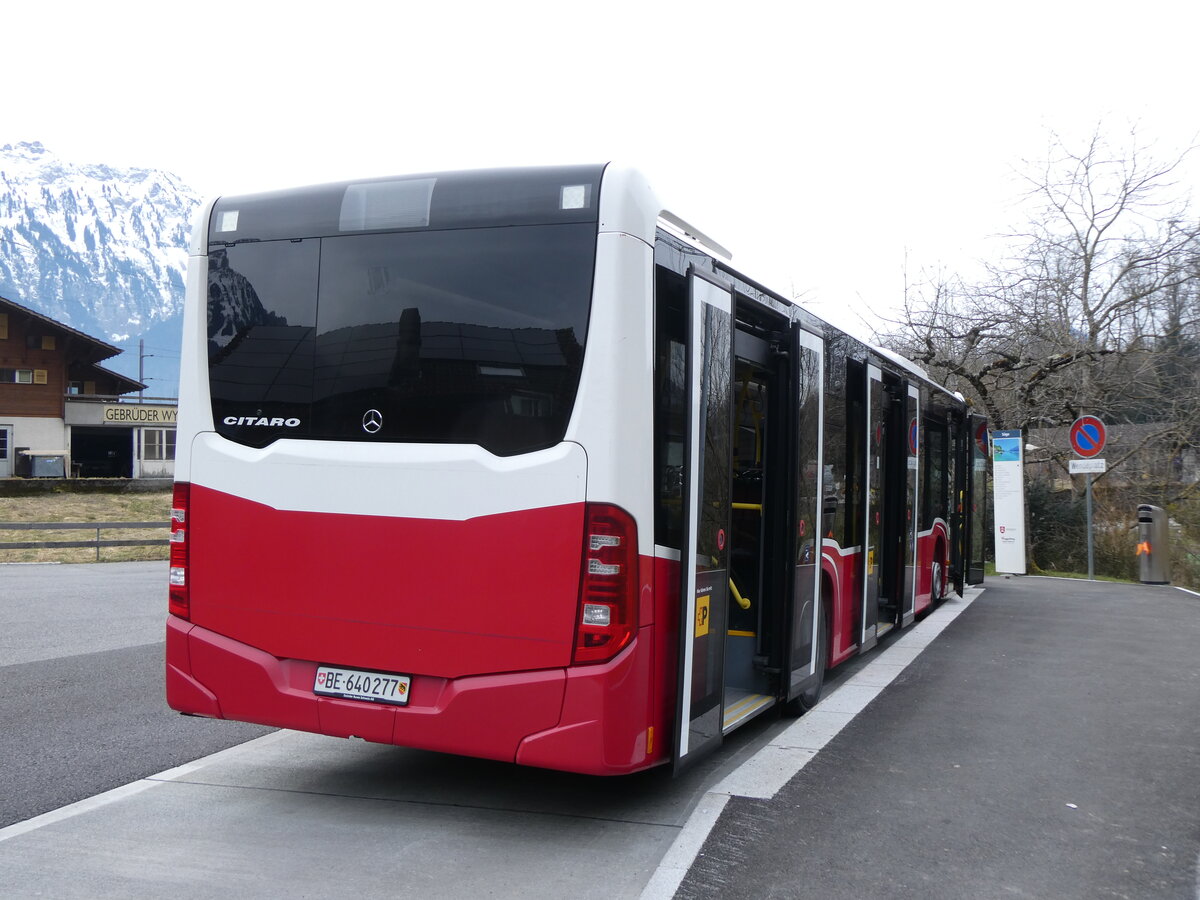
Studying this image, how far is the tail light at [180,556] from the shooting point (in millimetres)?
5492

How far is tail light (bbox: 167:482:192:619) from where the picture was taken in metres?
5.49

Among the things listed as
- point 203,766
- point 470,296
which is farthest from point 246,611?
point 470,296

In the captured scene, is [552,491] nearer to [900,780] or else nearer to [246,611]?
[246,611]

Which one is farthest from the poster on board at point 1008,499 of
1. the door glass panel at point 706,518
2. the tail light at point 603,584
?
the tail light at point 603,584

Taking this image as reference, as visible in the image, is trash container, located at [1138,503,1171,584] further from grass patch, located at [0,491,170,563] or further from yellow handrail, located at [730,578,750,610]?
grass patch, located at [0,491,170,563]

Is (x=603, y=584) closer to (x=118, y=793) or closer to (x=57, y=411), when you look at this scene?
(x=118, y=793)

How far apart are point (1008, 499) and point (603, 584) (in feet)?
56.6

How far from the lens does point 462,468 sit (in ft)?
15.9

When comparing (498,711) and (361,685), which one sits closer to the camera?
(498,711)

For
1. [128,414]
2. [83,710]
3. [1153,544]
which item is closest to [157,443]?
[128,414]

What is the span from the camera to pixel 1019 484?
20.1 meters

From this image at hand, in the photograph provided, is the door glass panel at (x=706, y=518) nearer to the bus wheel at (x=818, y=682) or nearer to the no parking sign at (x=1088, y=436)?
the bus wheel at (x=818, y=682)

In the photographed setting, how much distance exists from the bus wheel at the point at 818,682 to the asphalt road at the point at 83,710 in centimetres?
354

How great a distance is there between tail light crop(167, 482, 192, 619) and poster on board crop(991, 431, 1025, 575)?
1708 cm
